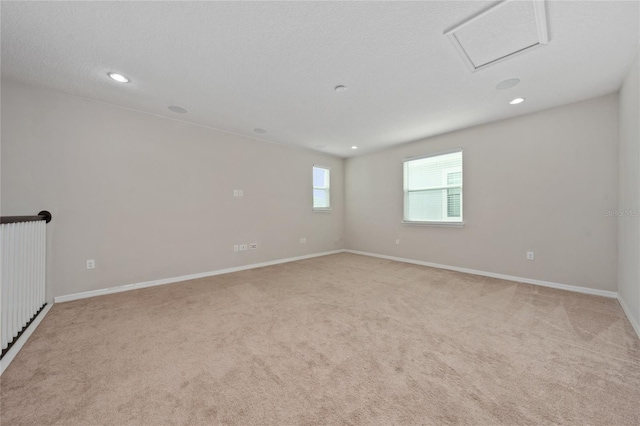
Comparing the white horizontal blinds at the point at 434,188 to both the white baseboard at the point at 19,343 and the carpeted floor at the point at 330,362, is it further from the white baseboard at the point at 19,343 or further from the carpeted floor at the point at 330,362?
the white baseboard at the point at 19,343

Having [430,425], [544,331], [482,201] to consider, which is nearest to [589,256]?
[482,201]

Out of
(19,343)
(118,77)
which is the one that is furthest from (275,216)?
(19,343)

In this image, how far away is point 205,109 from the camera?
3.28 meters

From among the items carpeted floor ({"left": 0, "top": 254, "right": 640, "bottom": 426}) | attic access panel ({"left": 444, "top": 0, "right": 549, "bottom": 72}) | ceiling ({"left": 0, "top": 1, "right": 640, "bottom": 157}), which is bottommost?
carpeted floor ({"left": 0, "top": 254, "right": 640, "bottom": 426})

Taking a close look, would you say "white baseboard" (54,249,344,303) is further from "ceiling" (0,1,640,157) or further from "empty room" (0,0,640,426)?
"ceiling" (0,1,640,157)

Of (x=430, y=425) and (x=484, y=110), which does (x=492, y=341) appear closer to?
(x=430, y=425)

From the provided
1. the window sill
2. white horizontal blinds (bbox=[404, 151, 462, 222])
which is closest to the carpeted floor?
the window sill

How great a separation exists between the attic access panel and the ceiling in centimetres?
3

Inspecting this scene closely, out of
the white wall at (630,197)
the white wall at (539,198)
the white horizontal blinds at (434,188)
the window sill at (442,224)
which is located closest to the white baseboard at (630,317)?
the white wall at (630,197)

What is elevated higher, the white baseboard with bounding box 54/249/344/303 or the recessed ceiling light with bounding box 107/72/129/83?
the recessed ceiling light with bounding box 107/72/129/83

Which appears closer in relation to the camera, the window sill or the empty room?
the empty room

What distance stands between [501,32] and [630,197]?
7.30ft

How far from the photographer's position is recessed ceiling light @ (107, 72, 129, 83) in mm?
2425

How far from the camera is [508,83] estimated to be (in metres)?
2.61
